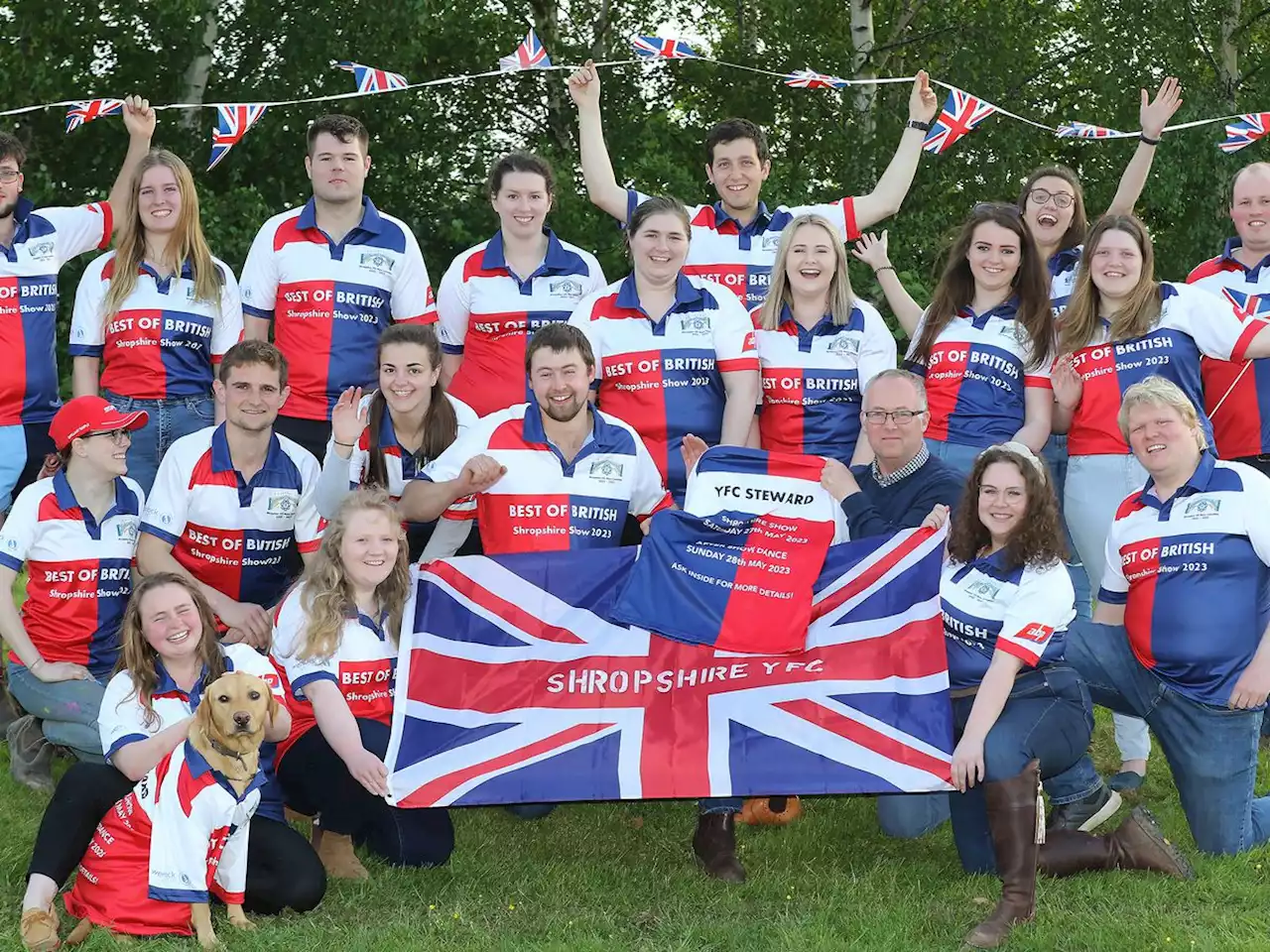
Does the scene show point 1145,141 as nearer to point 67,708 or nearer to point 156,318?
point 156,318

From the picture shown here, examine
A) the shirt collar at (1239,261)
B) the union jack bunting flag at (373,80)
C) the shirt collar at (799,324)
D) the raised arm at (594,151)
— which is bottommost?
the shirt collar at (799,324)

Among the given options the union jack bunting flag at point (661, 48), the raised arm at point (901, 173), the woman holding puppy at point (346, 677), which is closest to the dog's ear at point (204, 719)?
the woman holding puppy at point (346, 677)

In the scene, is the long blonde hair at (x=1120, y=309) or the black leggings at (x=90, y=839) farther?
the long blonde hair at (x=1120, y=309)

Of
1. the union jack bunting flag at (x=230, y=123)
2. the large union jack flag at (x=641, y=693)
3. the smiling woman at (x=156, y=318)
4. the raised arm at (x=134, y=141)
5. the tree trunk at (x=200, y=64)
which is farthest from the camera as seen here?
the tree trunk at (x=200, y=64)

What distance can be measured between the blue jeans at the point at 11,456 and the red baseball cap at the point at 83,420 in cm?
84

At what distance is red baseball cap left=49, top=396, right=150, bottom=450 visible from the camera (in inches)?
281

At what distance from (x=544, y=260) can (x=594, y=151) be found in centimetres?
78

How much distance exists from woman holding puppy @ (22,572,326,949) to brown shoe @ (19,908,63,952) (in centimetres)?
13

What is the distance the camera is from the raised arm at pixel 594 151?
8.42 metres

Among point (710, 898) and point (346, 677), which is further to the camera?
point (346, 677)

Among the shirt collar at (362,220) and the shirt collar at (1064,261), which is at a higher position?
the shirt collar at (362,220)

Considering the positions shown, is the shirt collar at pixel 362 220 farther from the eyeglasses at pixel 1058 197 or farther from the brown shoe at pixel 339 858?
the eyeglasses at pixel 1058 197

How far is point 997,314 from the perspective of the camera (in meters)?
7.79

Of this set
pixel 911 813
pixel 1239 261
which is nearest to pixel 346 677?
pixel 911 813
